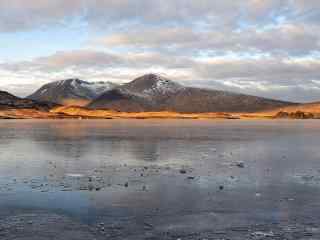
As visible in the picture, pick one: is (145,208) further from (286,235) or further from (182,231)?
(286,235)

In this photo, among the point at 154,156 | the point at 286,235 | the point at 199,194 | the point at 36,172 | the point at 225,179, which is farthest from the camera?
the point at 154,156

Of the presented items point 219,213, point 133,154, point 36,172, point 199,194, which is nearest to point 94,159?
point 133,154

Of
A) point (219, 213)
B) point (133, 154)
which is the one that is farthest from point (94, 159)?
point (219, 213)

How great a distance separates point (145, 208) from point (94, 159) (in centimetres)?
1983

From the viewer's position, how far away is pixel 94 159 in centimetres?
3944

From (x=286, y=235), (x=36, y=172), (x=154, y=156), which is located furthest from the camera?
(x=154, y=156)

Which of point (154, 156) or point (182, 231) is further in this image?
point (154, 156)

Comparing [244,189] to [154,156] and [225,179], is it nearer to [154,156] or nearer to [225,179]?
[225,179]

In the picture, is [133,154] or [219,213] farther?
[133,154]

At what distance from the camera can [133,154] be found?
4406cm

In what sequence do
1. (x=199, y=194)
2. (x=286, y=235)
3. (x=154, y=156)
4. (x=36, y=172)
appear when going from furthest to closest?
1. (x=154, y=156)
2. (x=36, y=172)
3. (x=199, y=194)
4. (x=286, y=235)

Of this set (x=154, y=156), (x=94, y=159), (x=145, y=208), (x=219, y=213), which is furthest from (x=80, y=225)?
(x=154, y=156)

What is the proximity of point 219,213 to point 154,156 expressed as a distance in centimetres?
2294

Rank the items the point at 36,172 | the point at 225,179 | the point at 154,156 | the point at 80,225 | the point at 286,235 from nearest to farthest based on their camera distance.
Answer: the point at 286,235, the point at 80,225, the point at 225,179, the point at 36,172, the point at 154,156
